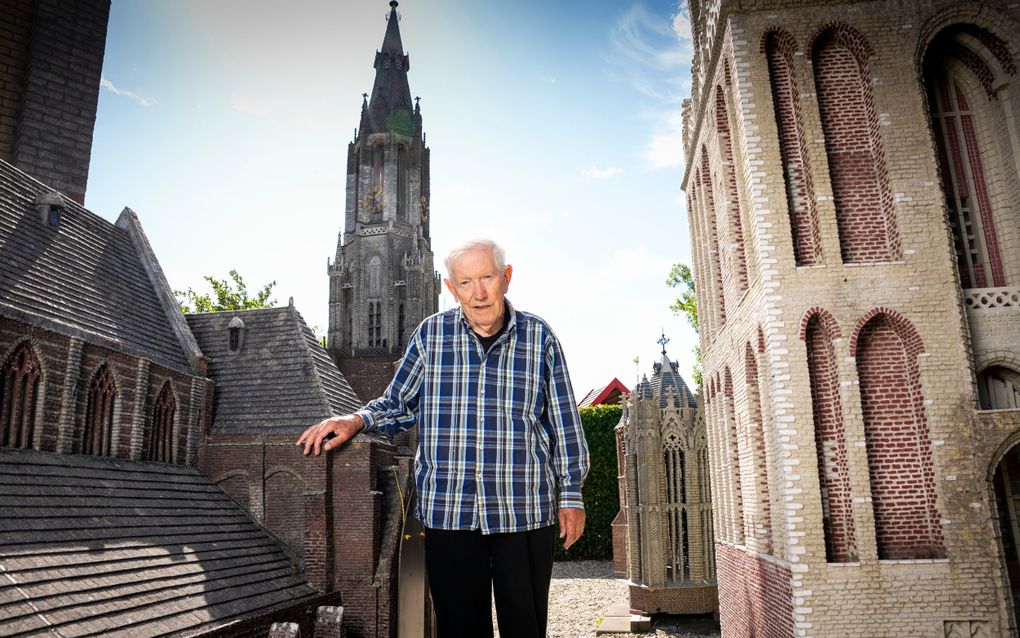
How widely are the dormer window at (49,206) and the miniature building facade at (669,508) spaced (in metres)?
16.9

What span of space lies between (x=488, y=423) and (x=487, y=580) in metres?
0.73

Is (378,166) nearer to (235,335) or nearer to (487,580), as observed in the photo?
(235,335)

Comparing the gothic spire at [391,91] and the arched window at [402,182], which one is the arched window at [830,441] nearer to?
the arched window at [402,182]

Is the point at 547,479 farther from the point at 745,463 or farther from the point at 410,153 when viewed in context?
the point at 410,153

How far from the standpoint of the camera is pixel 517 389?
11.2 feet

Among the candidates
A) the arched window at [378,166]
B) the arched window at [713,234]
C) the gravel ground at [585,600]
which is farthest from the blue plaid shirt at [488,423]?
the arched window at [378,166]

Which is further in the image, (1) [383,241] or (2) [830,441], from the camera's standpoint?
(1) [383,241]

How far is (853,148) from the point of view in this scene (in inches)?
480

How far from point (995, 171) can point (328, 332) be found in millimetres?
43559

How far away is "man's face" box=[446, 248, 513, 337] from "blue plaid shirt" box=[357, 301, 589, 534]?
11cm

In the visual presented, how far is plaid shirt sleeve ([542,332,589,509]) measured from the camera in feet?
11.3

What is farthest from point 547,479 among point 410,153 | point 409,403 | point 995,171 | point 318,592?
point 410,153

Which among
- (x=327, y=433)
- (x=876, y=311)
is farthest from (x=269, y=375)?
(x=327, y=433)

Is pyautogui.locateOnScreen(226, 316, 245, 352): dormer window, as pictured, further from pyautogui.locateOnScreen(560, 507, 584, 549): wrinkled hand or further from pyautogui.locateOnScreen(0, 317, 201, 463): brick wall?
pyautogui.locateOnScreen(560, 507, 584, 549): wrinkled hand
